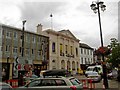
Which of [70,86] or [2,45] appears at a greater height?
[2,45]

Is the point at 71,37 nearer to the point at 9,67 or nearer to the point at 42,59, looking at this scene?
the point at 42,59

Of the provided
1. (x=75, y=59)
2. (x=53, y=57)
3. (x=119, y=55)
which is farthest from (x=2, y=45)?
(x=75, y=59)

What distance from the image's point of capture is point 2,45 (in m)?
41.2

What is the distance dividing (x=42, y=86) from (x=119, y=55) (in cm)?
1595

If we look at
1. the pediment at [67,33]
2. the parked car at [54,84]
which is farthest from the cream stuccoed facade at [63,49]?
the parked car at [54,84]

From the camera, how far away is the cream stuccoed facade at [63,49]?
2152 inches

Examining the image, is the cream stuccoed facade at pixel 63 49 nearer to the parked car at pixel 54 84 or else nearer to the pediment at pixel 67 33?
the pediment at pixel 67 33

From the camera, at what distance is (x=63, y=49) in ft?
195

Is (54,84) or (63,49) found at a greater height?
(63,49)

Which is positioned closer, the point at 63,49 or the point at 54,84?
the point at 54,84

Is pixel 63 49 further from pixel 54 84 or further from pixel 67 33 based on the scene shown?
pixel 54 84

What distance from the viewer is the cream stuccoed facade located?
54656 millimetres

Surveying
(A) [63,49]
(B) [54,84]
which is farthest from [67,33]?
(B) [54,84]

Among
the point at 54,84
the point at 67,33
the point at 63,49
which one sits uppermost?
the point at 67,33
